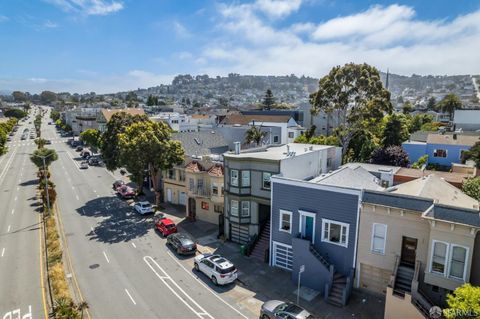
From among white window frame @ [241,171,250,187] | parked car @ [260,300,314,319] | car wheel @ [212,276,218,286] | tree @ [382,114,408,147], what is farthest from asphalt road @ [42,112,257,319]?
tree @ [382,114,408,147]

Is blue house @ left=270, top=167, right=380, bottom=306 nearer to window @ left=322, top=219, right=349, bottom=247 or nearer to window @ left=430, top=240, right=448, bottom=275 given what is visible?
window @ left=322, top=219, right=349, bottom=247

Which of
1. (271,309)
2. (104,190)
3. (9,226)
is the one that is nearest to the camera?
(271,309)

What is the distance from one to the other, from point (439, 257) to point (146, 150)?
29907 millimetres

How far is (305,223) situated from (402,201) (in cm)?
697

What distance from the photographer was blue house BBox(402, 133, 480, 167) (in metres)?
42.1

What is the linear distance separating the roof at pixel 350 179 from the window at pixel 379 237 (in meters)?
4.71

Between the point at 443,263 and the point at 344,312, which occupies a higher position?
the point at 443,263

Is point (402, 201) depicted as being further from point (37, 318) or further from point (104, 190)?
point (104, 190)

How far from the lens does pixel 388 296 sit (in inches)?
699

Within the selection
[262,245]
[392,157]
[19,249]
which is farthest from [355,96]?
[19,249]

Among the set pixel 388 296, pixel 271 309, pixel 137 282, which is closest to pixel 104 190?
pixel 137 282

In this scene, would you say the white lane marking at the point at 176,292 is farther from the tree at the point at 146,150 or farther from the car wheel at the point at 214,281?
the tree at the point at 146,150

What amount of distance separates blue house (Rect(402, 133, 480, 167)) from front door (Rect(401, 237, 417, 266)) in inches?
1180

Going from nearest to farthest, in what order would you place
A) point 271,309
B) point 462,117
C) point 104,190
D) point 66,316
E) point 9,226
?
point 66,316, point 271,309, point 9,226, point 104,190, point 462,117
